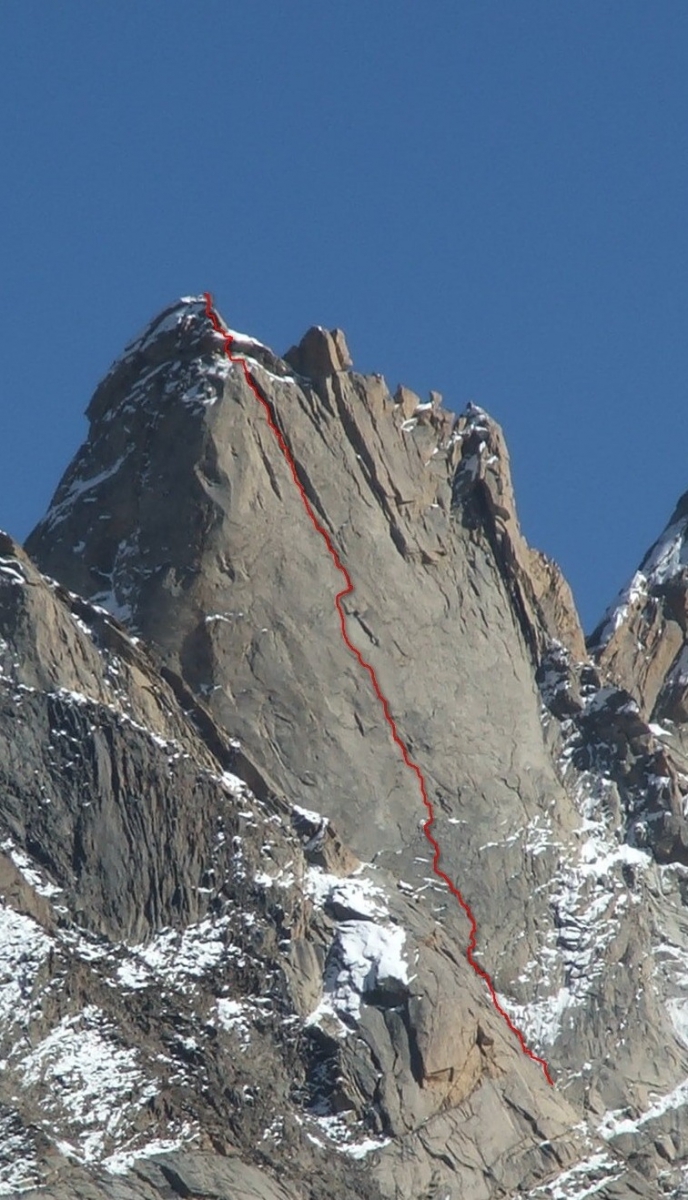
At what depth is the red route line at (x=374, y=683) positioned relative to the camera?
520ft

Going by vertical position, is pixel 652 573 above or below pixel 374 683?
above

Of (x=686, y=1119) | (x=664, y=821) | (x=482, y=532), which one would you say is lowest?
(x=686, y=1119)

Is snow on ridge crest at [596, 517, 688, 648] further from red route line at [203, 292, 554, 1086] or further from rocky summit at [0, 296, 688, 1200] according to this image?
red route line at [203, 292, 554, 1086]

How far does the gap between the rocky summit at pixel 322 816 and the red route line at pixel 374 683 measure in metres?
0.13

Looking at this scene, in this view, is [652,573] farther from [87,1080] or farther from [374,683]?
[87,1080]

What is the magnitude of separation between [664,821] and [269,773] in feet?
49.3

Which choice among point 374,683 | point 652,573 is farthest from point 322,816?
point 652,573

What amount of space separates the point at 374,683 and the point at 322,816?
6.16 metres

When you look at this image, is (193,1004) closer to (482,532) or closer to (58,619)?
(58,619)

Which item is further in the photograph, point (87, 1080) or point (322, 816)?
point (322, 816)

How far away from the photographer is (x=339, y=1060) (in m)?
151

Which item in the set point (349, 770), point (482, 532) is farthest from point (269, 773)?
point (482, 532)

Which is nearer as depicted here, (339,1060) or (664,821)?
(339,1060)

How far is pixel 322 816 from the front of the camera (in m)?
158
